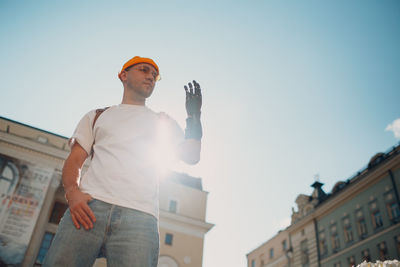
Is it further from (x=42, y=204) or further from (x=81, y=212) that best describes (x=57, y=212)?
(x=81, y=212)

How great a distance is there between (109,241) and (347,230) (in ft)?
97.0

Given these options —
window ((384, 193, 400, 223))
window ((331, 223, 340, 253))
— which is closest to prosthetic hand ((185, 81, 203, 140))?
window ((384, 193, 400, 223))

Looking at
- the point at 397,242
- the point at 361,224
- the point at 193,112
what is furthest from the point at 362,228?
the point at 193,112

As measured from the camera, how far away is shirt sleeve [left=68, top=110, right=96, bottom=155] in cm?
247

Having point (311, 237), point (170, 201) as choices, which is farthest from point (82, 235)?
point (311, 237)

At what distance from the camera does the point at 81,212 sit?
6.48ft

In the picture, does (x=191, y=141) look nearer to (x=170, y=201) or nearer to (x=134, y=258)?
(x=134, y=258)

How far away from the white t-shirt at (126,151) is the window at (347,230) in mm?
28561

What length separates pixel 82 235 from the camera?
6.41ft

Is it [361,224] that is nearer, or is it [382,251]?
[382,251]

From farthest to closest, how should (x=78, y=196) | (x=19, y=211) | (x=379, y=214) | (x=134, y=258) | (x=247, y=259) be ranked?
(x=247, y=259) → (x=379, y=214) → (x=19, y=211) → (x=78, y=196) → (x=134, y=258)

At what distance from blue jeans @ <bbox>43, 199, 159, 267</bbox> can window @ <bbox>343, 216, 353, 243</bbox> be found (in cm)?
2896

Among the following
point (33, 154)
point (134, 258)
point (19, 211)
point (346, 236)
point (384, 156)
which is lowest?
point (134, 258)

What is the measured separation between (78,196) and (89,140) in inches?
22.4
